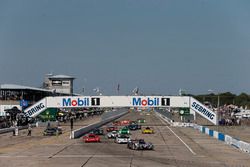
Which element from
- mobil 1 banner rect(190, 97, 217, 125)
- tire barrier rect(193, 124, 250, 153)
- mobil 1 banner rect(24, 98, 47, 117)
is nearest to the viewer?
tire barrier rect(193, 124, 250, 153)

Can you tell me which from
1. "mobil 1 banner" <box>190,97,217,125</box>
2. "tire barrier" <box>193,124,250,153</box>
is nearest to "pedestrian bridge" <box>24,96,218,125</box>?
"mobil 1 banner" <box>190,97,217,125</box>

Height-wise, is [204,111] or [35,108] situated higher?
[35,108]

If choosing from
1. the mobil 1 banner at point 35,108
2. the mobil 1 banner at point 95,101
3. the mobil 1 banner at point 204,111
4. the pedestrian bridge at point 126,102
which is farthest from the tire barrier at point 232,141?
the mobil 1 banner at point 35,108

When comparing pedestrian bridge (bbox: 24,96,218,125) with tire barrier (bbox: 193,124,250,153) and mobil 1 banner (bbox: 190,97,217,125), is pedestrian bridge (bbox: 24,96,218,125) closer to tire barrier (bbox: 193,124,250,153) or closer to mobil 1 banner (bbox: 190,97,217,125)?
mobil 1 banner (bbox: 190,97,217,125)

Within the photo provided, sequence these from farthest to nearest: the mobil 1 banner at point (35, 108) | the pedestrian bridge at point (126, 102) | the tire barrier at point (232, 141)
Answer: the mobil 1 banner at point (35, 108) → the pedestrian bridge at point (126, 102) → the tire barrier at point (232, 141)

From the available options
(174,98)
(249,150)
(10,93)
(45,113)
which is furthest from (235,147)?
(10,93)

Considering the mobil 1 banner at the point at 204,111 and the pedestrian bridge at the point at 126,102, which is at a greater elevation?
the pedestrian bridge at the point at 126,102

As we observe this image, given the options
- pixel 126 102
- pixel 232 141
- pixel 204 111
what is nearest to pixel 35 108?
pixel 126 102

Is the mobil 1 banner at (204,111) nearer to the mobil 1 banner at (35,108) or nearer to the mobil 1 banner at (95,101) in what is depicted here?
the mobil 1 banner at (95,101)

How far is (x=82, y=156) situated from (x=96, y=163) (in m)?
7.00

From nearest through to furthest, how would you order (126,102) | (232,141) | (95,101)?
(232,141)
(95,101)
(126,102)

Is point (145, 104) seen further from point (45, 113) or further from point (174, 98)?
point (45, 113)

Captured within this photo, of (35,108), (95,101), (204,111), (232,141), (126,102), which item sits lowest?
(232,141)

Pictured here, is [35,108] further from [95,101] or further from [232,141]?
[232,141]
